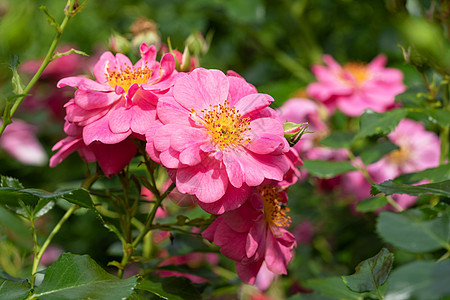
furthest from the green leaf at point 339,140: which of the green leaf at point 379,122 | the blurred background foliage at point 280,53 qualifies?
the blurred background foliage at point 280,53

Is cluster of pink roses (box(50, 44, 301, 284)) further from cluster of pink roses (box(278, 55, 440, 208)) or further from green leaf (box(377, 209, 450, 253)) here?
cluster of pink roses (box(278, 55, 440, 208))

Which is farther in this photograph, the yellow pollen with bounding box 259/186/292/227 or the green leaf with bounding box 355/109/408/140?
the green leaf with bounding box 355/109/408/140

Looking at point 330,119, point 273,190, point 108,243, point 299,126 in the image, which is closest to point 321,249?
point 330,119

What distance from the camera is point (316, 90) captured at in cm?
149

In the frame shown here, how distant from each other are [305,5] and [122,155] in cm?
131

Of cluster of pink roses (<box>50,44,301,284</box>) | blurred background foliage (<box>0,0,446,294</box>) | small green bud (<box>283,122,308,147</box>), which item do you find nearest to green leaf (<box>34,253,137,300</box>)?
cluster of pink roses (<box>50,44,301,284</box>)

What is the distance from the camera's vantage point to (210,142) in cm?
64

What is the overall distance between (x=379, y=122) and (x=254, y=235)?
365 mm

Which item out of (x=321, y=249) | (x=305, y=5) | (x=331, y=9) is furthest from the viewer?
(x=331, y=9)

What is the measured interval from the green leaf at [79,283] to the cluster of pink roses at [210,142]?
0.40 feet

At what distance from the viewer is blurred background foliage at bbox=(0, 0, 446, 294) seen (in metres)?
1.42

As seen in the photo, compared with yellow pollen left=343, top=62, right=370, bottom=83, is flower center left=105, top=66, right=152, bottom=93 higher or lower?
higher

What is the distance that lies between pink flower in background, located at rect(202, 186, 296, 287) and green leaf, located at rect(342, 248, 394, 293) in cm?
10

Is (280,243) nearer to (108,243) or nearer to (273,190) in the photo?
(273,190)
